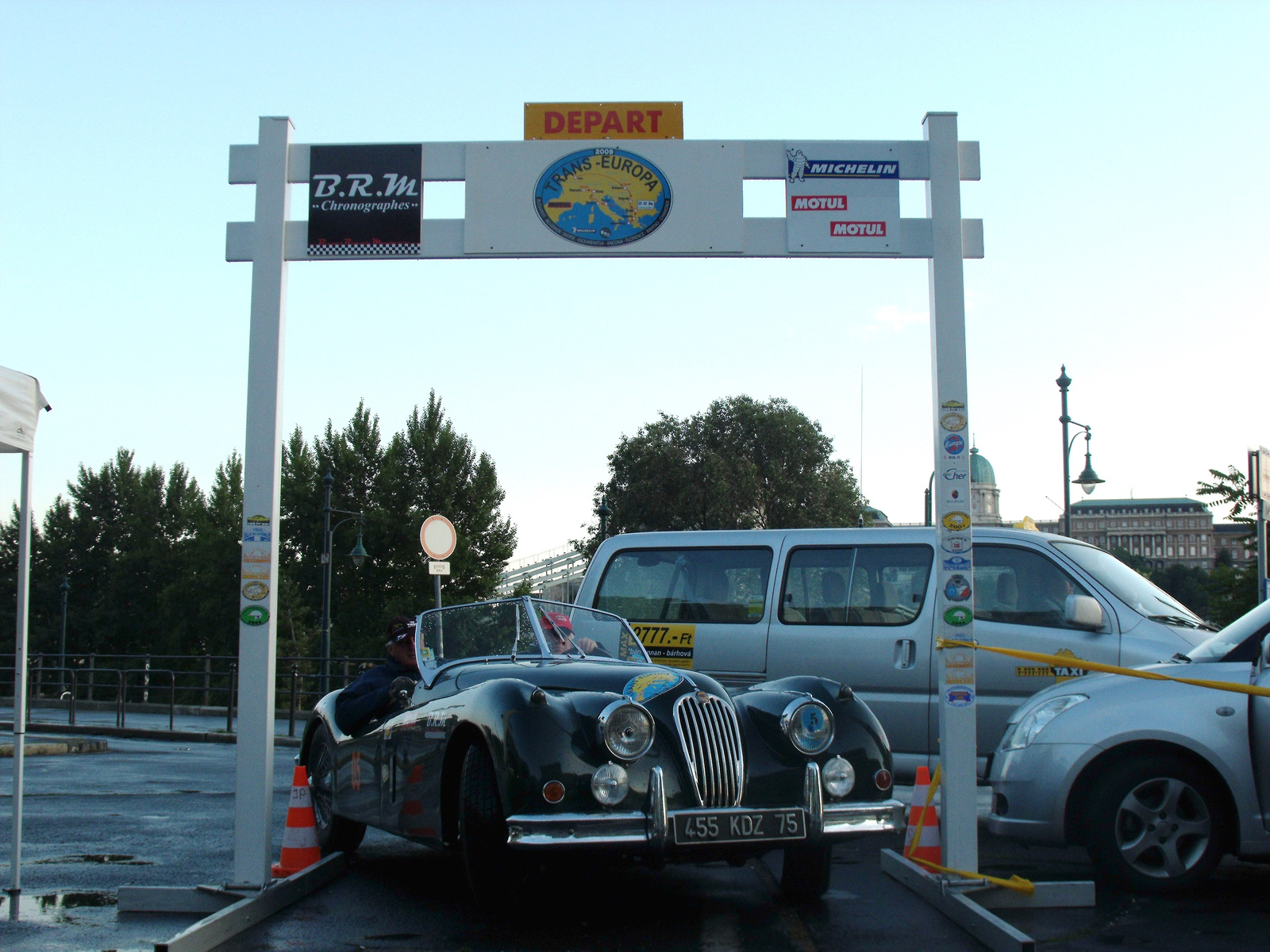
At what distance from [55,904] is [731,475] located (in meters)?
52.8

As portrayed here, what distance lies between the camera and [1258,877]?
6734mm

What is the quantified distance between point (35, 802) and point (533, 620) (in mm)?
6127

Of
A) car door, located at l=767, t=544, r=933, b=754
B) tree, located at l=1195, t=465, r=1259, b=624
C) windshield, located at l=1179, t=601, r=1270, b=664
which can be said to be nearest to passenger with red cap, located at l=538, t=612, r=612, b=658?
car door, located at l=767, t=544, r=933, b=754

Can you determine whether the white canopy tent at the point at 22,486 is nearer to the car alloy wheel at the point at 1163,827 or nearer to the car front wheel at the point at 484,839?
the car front wheel at the point at 484,839

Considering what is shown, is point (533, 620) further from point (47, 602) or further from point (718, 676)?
point (47, 602)

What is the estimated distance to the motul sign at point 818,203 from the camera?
253 inches

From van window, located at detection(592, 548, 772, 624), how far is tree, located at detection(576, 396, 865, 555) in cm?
4554

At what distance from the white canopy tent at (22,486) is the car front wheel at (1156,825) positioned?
17.4 feet

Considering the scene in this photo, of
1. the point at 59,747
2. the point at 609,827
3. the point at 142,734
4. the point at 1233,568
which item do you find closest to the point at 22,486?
the point at 609,827

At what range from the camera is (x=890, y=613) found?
921 cm

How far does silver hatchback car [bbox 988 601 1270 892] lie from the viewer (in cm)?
607

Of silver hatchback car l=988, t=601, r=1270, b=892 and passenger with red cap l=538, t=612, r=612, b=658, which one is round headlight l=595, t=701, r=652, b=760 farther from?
silver hatchback car l=988, t=601, r=1270, b=892

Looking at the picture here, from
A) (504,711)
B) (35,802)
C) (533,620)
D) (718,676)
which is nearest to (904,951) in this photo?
(504,711)

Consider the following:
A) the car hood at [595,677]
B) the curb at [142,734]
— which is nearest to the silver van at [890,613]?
the car hood at [595,677]
